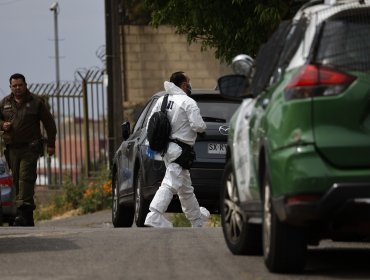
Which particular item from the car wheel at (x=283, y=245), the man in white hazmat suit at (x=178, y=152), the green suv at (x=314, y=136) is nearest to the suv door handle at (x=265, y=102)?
the green suv at (x=314, y=136)

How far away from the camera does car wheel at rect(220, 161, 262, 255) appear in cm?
1177

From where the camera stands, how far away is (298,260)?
10578 mm

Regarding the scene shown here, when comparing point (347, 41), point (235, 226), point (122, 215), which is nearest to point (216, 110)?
point (122, 215)

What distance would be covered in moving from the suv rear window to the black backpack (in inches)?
280

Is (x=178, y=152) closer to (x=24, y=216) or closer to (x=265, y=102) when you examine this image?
(x=24, y=216)

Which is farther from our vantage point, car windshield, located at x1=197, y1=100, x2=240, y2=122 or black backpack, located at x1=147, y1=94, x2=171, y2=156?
car windshield, located at x1=197, y1=100, x2=240, y2=122

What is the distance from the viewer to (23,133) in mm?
20562

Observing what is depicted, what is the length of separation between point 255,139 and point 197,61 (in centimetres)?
2089

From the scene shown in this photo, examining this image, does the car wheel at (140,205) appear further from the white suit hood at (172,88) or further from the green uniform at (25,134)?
the green uniform at (25,134)

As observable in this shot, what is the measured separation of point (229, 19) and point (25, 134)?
3.17 m

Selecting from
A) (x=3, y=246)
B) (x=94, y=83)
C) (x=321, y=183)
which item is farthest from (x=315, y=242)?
(x=94, y=83)

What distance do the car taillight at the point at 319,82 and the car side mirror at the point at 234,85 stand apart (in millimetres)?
1692

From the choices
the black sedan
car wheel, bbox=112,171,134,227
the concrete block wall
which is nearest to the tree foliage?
the black sedan

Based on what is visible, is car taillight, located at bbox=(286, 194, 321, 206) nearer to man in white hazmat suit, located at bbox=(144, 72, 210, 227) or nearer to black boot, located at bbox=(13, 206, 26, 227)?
man in white hazmat suit, located at bbox=(144, 72, 210, 227)
